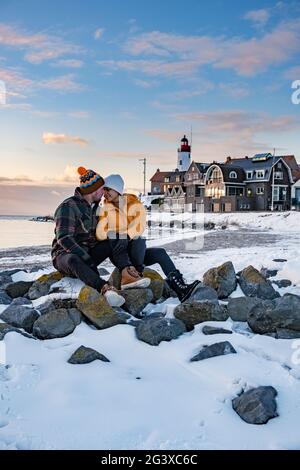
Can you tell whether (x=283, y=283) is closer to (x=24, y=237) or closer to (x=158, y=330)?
(x=158, y=330)

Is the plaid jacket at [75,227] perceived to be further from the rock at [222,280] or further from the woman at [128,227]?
the rock at [222,280]

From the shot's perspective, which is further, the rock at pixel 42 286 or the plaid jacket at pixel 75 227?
the rock at pixel 42 286

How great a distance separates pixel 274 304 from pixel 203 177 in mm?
58375

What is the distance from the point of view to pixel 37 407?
9.46 ft

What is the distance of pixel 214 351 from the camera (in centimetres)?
362

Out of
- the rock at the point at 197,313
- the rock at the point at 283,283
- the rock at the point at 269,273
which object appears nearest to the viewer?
the rock at the point at 197,313

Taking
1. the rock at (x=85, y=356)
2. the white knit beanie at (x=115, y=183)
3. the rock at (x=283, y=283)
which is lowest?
the rock at (x=85, y=356)

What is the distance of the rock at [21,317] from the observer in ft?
14.1

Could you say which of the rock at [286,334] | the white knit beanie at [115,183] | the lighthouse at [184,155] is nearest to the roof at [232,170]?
the lighthouse at [184,155]

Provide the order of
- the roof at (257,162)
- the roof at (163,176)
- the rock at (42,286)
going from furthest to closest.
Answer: the roof at (163,176)
the roof at (257,162)
the rock at (42,286)

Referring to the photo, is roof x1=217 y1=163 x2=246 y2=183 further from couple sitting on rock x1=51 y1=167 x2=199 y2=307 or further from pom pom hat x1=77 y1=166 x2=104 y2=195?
pom pom hat x1=77 y1=166 x2=104 y2=195

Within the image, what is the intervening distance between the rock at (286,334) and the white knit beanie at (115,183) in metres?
2.40

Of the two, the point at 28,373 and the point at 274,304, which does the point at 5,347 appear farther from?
the point at 274,304

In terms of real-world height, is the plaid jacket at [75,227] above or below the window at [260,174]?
below
